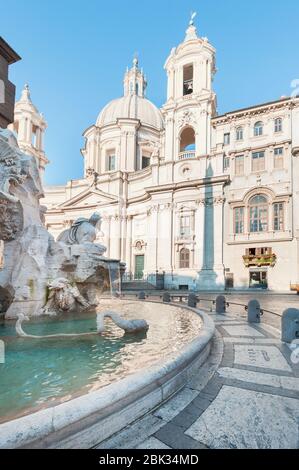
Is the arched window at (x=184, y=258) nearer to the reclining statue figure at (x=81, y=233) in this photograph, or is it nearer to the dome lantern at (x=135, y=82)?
the reclining statue figure at (x=81, y=233)

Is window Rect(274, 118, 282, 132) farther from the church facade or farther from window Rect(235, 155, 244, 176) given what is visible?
window Rect(235, 155, 244, 176)

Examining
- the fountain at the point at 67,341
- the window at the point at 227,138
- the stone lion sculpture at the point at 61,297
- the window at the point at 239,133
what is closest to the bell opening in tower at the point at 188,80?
the window at the point at 227,138

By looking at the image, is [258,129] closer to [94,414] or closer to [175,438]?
[175,438]

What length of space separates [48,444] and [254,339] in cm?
543

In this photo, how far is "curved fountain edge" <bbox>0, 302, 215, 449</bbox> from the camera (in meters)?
1.92

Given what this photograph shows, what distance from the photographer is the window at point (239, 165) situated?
3112 centimetres

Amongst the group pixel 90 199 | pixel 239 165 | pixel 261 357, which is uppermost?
pixel 239 165

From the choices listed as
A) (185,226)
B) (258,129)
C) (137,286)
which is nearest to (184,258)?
(185,226)

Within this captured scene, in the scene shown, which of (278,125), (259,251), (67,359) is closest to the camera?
(67,359)

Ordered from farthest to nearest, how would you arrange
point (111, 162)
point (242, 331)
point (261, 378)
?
point (111, 162) < point (242, 331) < point (261, 378)

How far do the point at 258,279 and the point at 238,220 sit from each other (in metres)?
6.84

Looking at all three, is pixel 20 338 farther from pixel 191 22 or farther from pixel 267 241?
pixel 191 22

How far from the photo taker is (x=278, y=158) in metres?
29.5

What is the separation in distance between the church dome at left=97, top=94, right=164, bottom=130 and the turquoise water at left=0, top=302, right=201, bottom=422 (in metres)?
46.1
